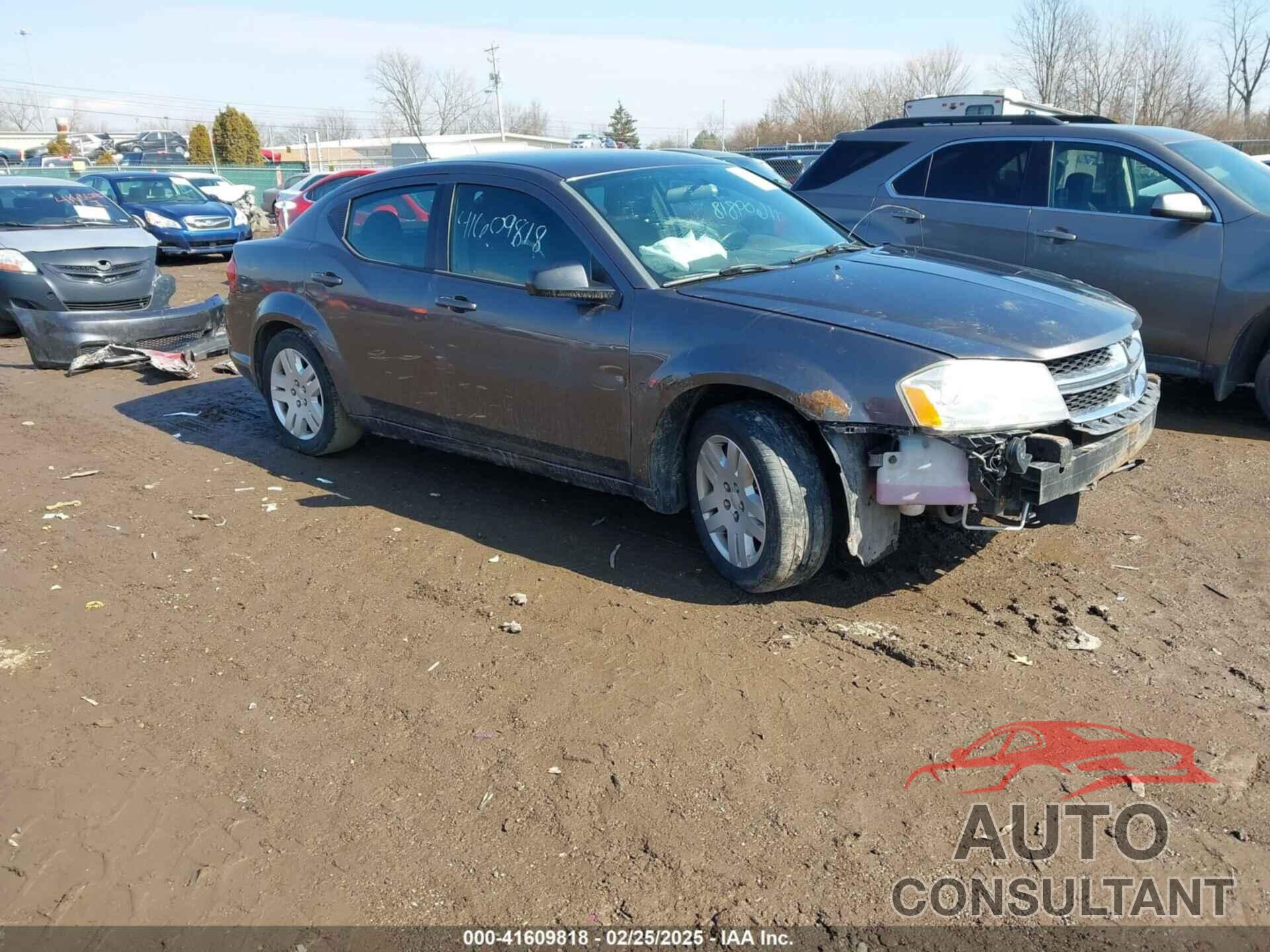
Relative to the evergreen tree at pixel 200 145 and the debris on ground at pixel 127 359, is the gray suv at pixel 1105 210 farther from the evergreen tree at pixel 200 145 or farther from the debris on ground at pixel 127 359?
the evergreen tree at pixel 200 145

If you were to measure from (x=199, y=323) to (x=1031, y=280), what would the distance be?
298 inches

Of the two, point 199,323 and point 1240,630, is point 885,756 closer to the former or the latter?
point 1240,630

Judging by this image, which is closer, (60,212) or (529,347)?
(529,347)

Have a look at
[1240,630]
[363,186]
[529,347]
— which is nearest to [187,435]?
[363,186]

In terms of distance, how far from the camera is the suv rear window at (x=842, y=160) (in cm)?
794

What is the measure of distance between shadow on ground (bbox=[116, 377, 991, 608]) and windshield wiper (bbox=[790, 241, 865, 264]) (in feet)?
4.32

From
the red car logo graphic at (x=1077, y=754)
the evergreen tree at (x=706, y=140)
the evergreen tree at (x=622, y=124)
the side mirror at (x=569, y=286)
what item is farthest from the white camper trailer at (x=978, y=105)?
the evergreen tree at (x=622, y=124)

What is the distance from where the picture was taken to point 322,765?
10.9ft

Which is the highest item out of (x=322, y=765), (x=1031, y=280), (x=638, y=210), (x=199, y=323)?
(x=638, y=210)

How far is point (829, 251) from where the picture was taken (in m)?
4.98

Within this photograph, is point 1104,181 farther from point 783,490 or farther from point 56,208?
point 56,208

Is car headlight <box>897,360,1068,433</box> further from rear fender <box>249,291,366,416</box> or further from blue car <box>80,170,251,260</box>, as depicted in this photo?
blue car <box>80,170,251,260</box>

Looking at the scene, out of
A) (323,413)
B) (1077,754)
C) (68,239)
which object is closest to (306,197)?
(68,239)

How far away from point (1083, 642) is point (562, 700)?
6.30 feet
